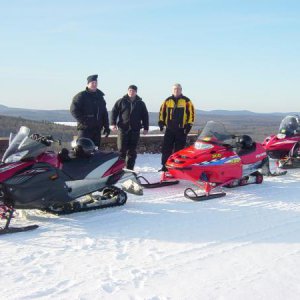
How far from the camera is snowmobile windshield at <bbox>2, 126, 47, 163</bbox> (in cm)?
499

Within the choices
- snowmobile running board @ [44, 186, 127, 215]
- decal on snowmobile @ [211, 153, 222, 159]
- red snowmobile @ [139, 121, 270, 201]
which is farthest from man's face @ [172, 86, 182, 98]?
snowmobile running board @ [44, 186, 127, 215]

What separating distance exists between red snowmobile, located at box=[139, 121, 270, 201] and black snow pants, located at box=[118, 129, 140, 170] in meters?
0.89

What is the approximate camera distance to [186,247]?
4426 millimetres

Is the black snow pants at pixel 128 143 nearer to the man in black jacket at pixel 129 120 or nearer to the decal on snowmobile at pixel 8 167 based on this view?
the man in black jacket at pixel 129 120

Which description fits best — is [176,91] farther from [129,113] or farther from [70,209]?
[70,209]

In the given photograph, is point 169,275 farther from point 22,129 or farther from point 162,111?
point 162,111

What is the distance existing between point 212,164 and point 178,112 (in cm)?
Result: 188

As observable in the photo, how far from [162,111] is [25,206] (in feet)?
13.4

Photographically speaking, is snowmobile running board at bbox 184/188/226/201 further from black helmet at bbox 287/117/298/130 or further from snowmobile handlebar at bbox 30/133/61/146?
black helmet at bbox 287/117/298/130

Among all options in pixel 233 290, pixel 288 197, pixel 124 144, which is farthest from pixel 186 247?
pixel 124 144

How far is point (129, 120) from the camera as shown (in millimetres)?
7988

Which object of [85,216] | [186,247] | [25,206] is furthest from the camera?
[85,216]

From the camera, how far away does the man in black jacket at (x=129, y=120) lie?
26.3 ft

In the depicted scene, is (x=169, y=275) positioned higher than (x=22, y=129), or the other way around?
(x=22, y=129)
